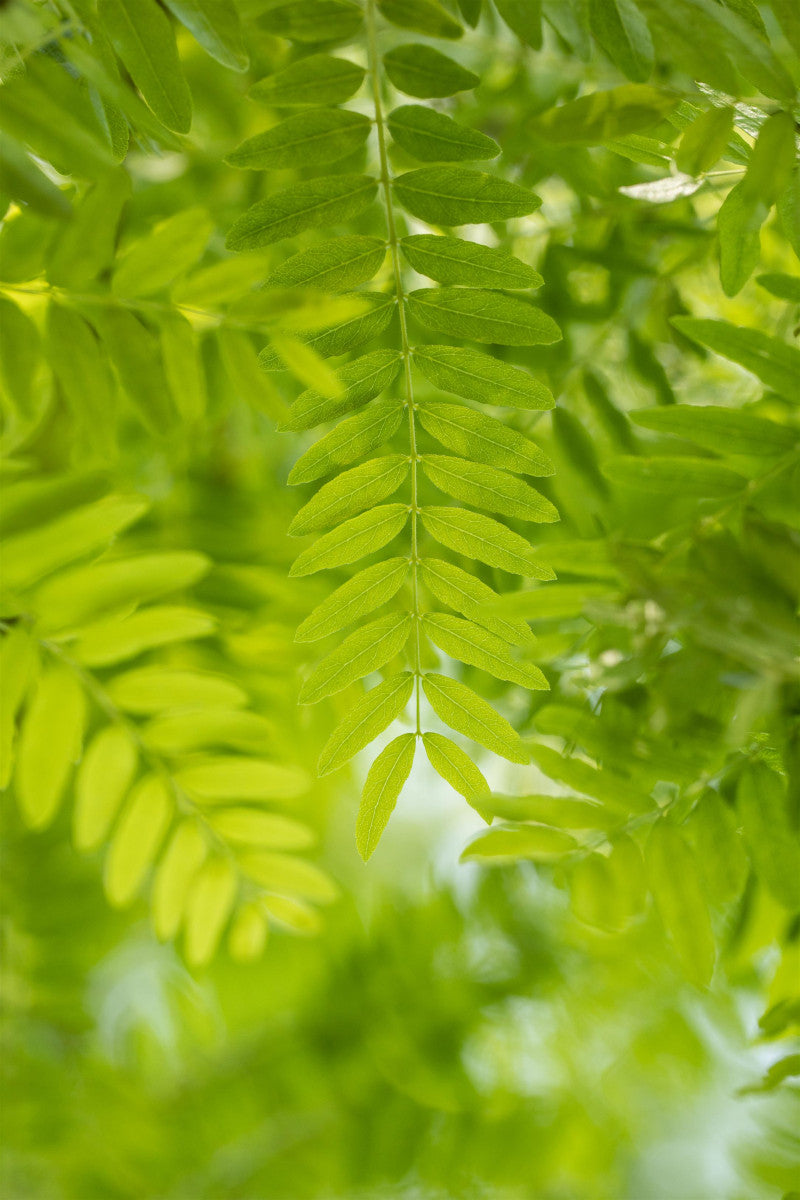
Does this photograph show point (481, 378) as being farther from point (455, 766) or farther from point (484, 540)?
point (455, 766)

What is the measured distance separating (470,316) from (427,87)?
6.5 inches

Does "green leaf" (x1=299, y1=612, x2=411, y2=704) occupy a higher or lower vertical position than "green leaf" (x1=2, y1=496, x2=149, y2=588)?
lower

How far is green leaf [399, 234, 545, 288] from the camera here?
579 millimetres

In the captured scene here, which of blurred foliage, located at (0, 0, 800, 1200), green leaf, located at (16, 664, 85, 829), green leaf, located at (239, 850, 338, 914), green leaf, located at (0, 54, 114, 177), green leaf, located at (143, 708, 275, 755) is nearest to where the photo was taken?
green leaf, located at (0, 54, 114, 177)

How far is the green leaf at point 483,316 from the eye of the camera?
59 centimetres

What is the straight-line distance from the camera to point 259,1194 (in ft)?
4.50

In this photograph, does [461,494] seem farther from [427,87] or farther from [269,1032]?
[269,1032]

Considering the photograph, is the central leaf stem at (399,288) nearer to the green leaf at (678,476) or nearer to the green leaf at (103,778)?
the green leaf at (678,476)

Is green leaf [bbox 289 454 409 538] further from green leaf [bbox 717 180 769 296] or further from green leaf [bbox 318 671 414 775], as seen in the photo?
green leaf [bbox 717 180 769 296]

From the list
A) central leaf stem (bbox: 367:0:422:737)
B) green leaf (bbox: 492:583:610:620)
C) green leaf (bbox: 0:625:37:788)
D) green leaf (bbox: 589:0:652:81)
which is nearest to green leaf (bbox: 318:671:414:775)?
central leaf stem (bbox: 367:0:422:737)

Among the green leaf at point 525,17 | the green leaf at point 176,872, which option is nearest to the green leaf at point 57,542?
the green leaf at point 176,872

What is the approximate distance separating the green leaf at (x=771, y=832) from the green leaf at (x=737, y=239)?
339 mm

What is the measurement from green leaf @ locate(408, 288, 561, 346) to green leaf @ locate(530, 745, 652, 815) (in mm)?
297

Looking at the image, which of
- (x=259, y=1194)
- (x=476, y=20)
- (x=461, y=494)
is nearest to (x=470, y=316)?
(x=461, y=494)
